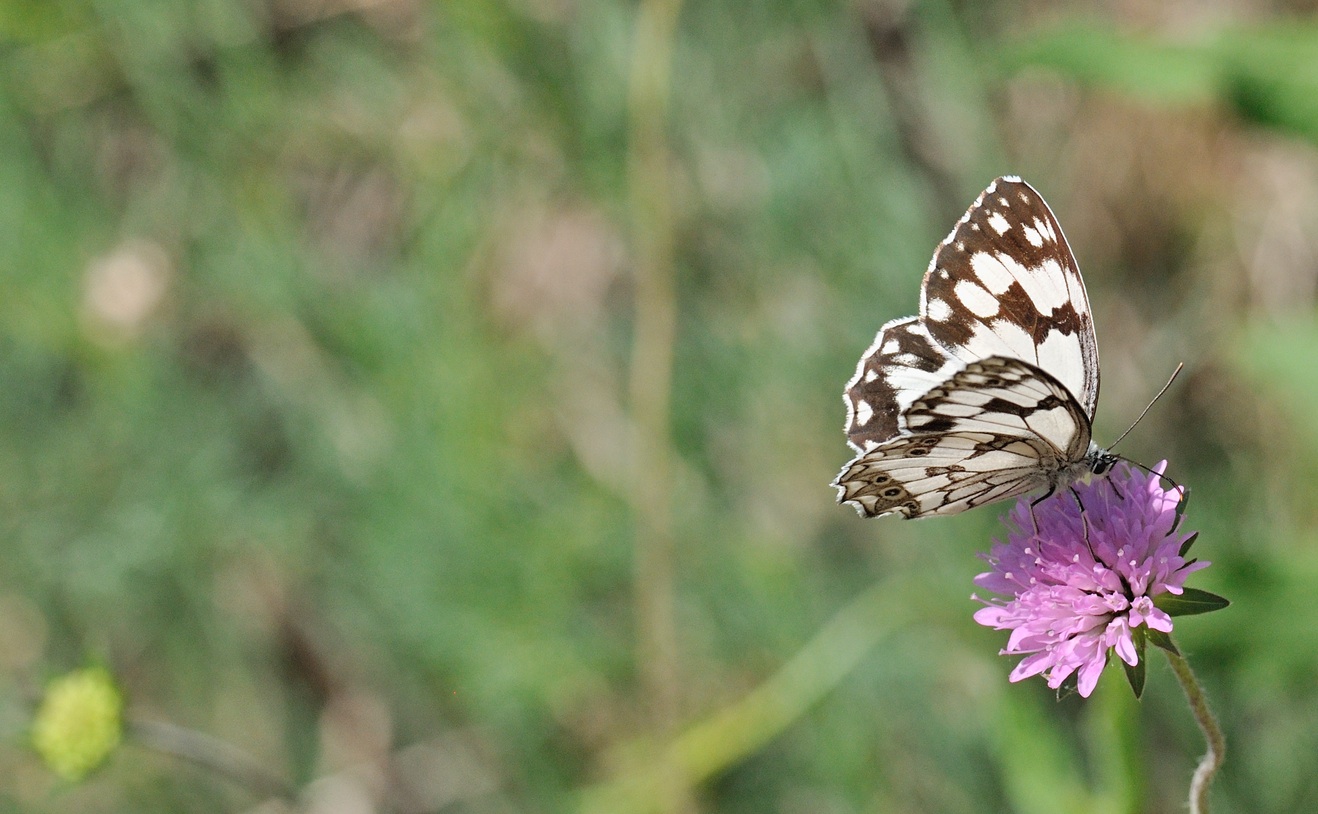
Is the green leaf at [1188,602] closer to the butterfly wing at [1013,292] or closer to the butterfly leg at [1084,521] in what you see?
the butterfly leg at [1084,521]

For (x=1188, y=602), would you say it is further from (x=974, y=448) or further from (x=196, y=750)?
(x=196, y=750)

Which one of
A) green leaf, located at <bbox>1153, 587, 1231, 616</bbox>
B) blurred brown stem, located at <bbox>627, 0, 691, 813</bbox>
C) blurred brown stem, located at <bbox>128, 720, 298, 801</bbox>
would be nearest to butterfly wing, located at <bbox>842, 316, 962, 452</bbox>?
green leaf, located at <bbox>1153, 587, 1231, 616</bbox>

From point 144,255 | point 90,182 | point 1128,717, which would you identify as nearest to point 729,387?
point 1128,717

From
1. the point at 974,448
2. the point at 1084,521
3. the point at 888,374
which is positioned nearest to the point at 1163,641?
the point at 1084,521

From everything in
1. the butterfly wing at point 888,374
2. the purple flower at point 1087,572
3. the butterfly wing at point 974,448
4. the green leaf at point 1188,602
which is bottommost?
the green leaf at point 1188,602

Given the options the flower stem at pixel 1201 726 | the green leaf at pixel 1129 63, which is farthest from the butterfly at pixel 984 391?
the green leaf at pixel 1129 63

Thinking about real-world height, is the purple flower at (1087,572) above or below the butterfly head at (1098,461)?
below

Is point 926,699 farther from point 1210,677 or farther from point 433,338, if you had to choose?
point 433,338
